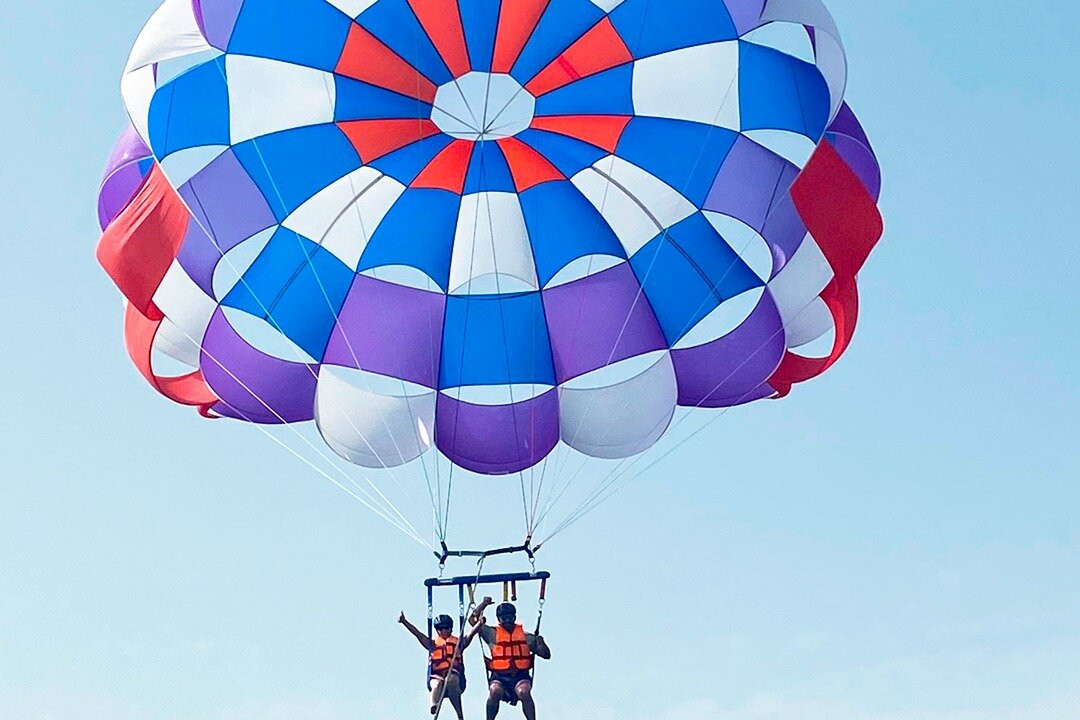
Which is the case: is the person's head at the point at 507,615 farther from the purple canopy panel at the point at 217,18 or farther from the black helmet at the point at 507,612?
the purple canopy panel at the point at 217,18

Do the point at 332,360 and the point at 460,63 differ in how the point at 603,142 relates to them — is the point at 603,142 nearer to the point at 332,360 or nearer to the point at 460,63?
the point at 460,63

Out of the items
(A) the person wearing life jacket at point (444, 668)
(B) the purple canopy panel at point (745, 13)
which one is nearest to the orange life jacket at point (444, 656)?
(A) the person wearing life jacket at point (444, 668)

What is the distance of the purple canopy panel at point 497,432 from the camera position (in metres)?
11.5

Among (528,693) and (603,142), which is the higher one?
(603,142)

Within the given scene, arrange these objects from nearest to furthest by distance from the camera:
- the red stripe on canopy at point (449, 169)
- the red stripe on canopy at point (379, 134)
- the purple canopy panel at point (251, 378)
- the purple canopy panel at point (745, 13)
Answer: the purple canopy panel at point (745, 13) → the red stripe on canopy at point (379, 134) → the purple canopy panel at point (251, 378) → the red stripe on canopy at point (449, 169)

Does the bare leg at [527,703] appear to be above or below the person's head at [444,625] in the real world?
below

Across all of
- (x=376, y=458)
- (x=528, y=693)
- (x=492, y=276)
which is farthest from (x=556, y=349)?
(x=528, y=693)

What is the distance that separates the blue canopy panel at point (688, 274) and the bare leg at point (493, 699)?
8.40ft

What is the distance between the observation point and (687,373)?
11.7 metres

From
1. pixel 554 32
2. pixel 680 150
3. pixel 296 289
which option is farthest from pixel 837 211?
pixel 296 289

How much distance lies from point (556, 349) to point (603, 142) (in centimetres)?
141

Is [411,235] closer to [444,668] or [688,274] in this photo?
[688,274]

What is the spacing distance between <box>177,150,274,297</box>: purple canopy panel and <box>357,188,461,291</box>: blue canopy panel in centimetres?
74

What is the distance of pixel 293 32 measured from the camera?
10750mm
